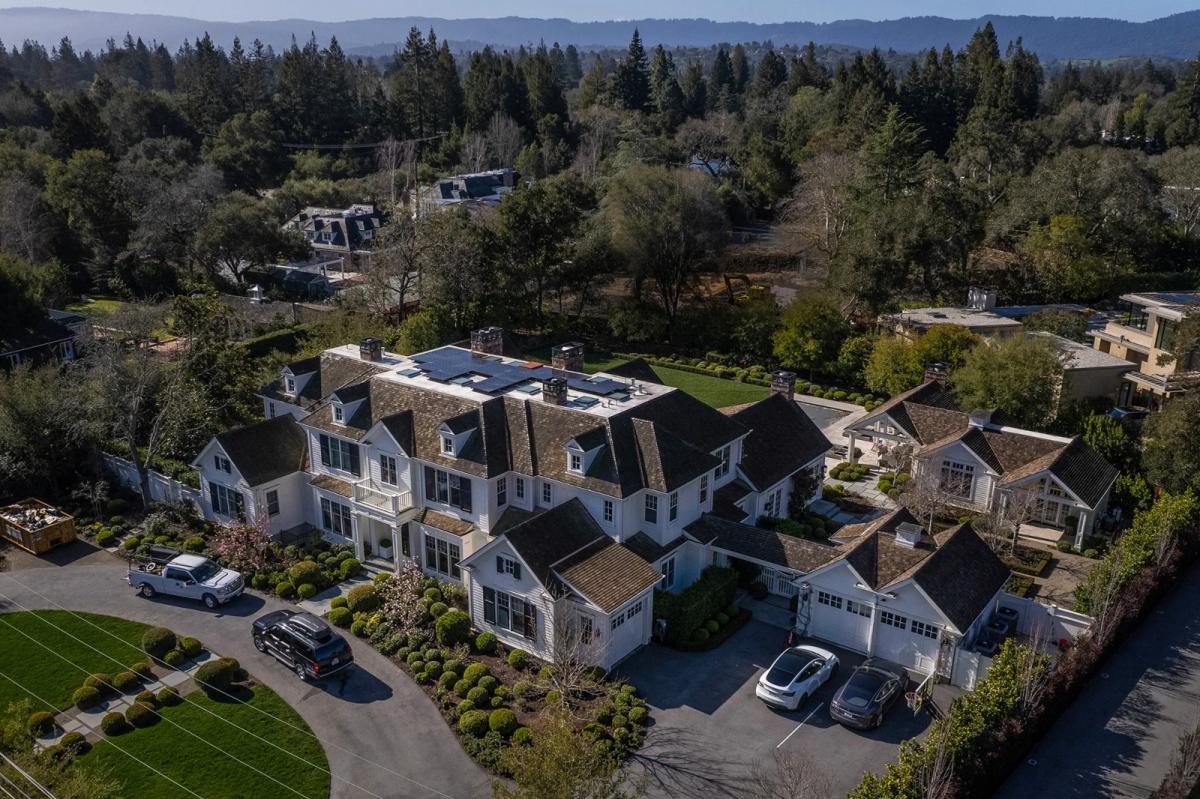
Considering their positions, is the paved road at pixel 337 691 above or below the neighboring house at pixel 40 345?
below

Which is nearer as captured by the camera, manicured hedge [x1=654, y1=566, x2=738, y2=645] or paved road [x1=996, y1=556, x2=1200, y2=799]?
paved road [x1=996, y1=556, x2=1200, y2=799]

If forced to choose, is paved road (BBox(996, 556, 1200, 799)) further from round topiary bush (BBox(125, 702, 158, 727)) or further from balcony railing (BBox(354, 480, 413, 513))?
round topiary bush (BBox(125, 702, 158, 727))

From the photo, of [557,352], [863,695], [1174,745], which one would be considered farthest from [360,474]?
[1174,745]

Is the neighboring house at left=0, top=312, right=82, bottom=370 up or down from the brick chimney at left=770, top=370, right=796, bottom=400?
down

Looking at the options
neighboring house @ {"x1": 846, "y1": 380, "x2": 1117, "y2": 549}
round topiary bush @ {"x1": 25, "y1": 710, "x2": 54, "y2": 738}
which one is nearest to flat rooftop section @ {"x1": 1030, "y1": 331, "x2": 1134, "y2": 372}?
neighboring house @ {"x1": 846, "y1": 380, "x2": 1117, "y2": 549}

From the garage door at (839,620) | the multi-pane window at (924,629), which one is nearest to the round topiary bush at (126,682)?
the garage door at (839,620)

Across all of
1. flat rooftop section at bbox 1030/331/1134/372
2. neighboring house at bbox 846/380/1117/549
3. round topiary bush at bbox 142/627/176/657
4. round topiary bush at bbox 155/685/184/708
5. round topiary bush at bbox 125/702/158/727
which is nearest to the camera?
round topiary bush at bbox 125/702/158/727

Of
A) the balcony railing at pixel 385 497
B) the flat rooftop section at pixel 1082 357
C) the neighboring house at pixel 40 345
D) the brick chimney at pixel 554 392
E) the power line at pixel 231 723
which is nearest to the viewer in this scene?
the power line at pixel 231 723

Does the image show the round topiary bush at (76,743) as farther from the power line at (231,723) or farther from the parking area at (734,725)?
the parking area at (734,725)

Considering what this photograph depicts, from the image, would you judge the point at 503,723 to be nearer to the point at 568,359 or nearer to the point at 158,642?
the point at 158,642
